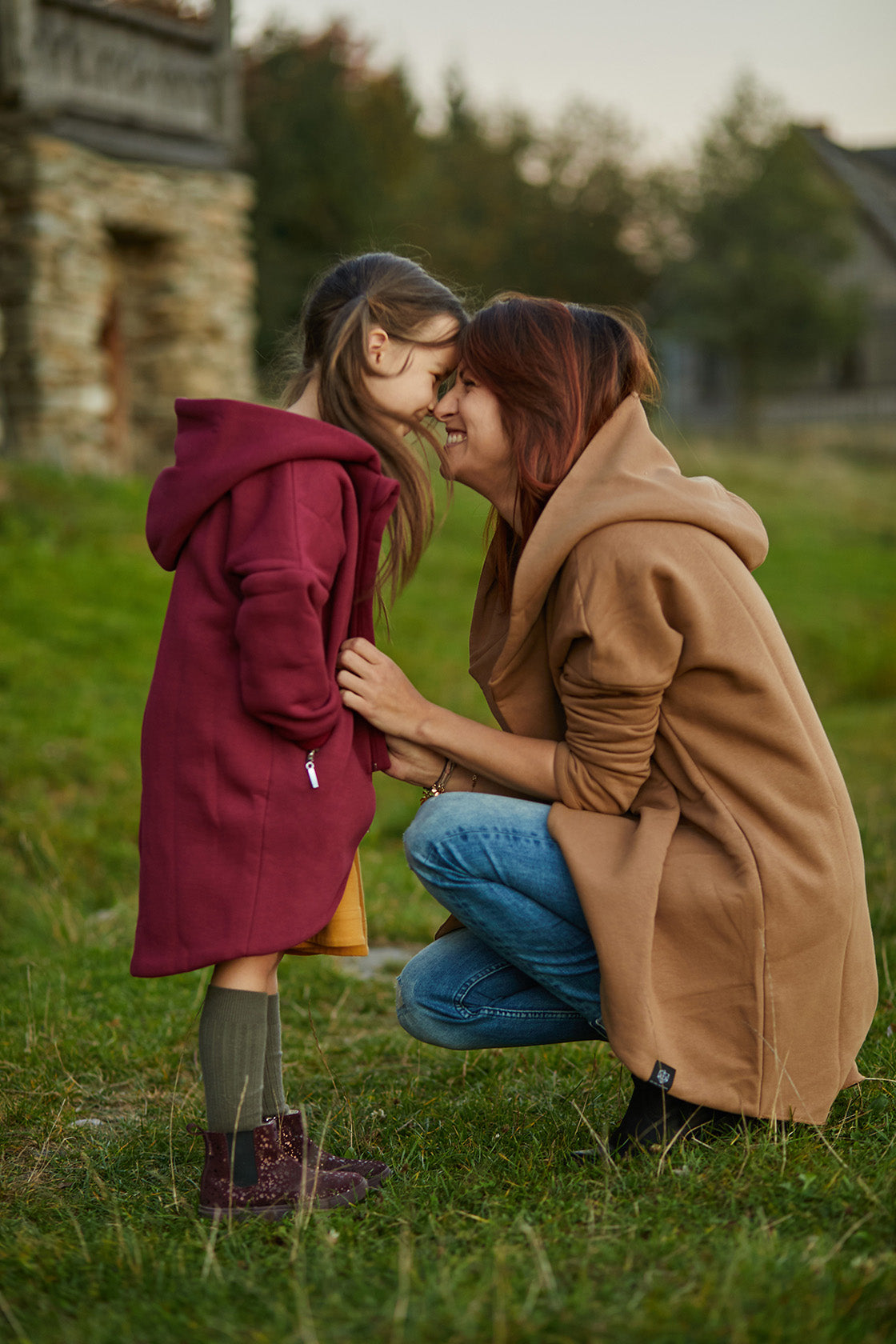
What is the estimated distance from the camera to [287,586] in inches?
88.0

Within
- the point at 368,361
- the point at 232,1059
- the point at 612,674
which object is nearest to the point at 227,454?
the point at 368,361

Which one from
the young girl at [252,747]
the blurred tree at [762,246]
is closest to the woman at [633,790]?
the young girl at [252,747]

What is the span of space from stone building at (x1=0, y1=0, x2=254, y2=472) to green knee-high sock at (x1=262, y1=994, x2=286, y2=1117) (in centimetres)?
865

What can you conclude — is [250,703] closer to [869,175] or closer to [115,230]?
[115,230]

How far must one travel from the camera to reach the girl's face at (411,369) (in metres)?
2.68

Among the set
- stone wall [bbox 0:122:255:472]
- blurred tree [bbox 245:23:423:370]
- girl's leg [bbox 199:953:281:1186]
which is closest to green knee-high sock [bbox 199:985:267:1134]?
girl's leg [bbox 199:953:281:1186]

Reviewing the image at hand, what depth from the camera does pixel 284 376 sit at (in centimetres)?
296

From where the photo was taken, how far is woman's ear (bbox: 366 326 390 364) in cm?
266

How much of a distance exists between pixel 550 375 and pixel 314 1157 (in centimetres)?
163

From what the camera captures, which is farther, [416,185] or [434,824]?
[416,185]

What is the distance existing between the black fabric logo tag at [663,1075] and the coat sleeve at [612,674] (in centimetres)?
49

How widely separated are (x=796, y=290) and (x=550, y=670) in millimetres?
24522

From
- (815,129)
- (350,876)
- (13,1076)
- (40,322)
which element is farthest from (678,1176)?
(815,129)

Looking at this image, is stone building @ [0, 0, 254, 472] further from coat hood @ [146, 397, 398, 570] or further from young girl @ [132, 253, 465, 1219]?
young girl @ [132, 253, 465, 1219]
